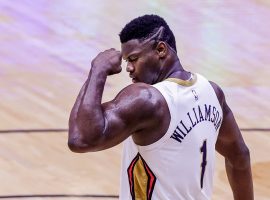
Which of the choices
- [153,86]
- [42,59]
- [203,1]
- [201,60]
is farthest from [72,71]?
[153,86]

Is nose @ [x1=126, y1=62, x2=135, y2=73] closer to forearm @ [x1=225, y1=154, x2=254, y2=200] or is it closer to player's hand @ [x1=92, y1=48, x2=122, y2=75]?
player's hand @ [x1=92, y1=48, x2=122, y2=75]

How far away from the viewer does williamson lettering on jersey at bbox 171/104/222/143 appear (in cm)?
287

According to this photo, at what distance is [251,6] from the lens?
975 cm

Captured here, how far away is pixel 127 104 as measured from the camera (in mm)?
2736

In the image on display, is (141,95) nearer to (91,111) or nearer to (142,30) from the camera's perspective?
(91,111)

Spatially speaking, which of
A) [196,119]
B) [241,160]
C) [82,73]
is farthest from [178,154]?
[82,73]

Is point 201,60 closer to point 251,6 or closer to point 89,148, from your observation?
point 251,6

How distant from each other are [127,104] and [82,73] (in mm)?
5214

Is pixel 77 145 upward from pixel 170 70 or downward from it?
downward

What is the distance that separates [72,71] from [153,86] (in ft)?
17.0

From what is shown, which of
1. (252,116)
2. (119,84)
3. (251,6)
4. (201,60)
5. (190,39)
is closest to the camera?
(252,116)

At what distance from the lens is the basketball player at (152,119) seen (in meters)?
2.71

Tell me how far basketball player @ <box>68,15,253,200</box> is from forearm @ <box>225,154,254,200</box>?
41cm

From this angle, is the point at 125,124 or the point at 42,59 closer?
the point at 125,124
